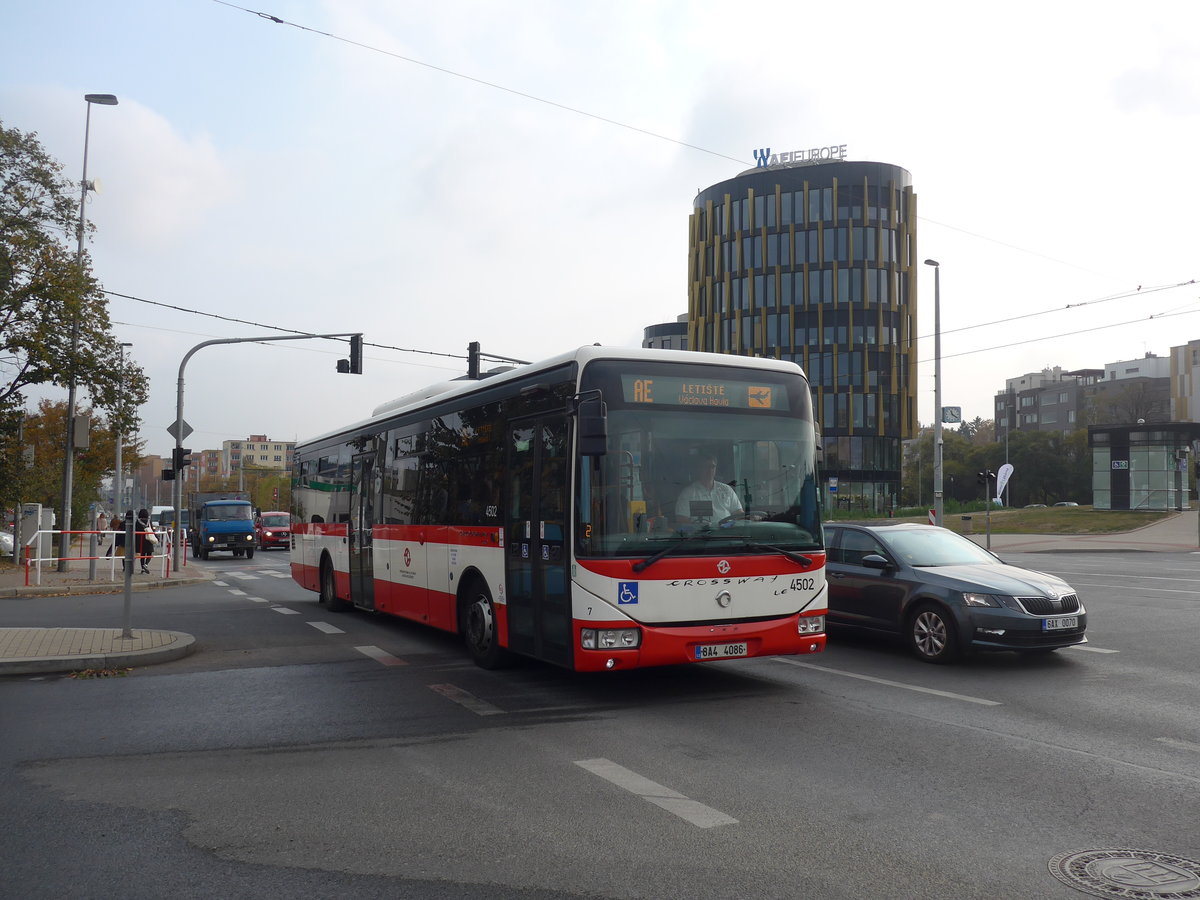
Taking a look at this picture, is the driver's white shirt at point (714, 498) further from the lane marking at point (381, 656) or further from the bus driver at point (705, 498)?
the lane marking at point (381, 656)

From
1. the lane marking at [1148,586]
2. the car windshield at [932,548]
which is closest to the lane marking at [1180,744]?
the car windshield at [932,548]

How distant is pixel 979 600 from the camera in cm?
1043

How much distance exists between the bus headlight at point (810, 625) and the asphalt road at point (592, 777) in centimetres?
56

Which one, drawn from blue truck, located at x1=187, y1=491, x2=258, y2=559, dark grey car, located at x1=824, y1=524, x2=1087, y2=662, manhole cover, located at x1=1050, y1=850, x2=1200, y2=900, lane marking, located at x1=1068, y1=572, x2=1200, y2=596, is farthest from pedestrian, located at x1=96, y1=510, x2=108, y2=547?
manhole cover, located at x1=1050, y1=850, x2=1200, y2=900

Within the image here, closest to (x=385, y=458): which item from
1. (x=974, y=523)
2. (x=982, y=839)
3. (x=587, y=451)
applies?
(x=587, y=451)

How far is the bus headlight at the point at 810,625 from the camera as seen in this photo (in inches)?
349

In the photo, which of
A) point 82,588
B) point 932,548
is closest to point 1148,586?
point 932,548

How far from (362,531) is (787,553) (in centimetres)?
769

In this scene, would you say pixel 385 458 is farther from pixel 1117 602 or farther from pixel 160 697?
pixel 1117 602

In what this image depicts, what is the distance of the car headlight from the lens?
10.4 meters

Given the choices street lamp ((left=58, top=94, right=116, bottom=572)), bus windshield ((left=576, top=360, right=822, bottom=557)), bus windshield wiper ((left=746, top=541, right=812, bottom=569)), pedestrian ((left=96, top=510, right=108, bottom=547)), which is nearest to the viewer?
bus windshield ((left=576, top=360, right=822, bottom=557))

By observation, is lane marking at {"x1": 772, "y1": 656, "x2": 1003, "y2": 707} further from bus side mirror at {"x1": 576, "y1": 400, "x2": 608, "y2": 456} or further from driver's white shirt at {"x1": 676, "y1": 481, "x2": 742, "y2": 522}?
bus side mirror at {"x1": 576, "y1": 400, "x2": 608, "y2": 456}

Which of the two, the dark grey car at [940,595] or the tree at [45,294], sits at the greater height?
the tree at [45,294]

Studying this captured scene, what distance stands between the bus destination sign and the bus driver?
536 mm
